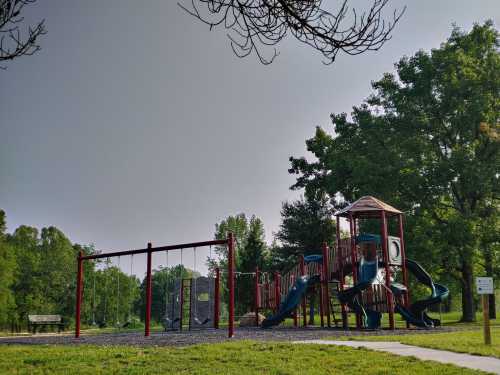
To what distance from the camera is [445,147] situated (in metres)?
28.5

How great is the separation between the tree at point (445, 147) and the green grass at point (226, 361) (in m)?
17.6

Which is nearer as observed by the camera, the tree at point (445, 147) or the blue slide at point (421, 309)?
the blue slide at point (421, 309)

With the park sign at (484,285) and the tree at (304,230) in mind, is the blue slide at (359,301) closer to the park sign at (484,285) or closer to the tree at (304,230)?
the park sign at (484,285)

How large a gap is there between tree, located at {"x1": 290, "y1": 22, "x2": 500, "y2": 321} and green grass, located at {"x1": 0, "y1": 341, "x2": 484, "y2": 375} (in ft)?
57.8

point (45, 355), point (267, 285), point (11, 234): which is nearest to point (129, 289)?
point (11, 234)

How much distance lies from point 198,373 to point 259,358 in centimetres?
139

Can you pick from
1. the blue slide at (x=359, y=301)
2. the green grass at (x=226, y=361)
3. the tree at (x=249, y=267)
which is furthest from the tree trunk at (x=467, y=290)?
the green grass at (x=226, y=361)

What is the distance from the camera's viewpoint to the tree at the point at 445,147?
2548cm

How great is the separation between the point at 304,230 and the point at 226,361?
3425cm

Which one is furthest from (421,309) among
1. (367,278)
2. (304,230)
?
(304,230)

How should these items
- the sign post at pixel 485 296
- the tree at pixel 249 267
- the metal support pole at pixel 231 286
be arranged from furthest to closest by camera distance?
1. the tree at pixel 249 267
2. the metal support pole at pixel 231 286
3. the sign post at pixel 485 296

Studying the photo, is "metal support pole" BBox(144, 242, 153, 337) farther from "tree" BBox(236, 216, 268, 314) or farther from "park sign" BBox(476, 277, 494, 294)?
"tree" BBox(236, 216, 268, 314)

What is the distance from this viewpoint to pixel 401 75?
29.5 m

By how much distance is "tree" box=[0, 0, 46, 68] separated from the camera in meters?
4.98
